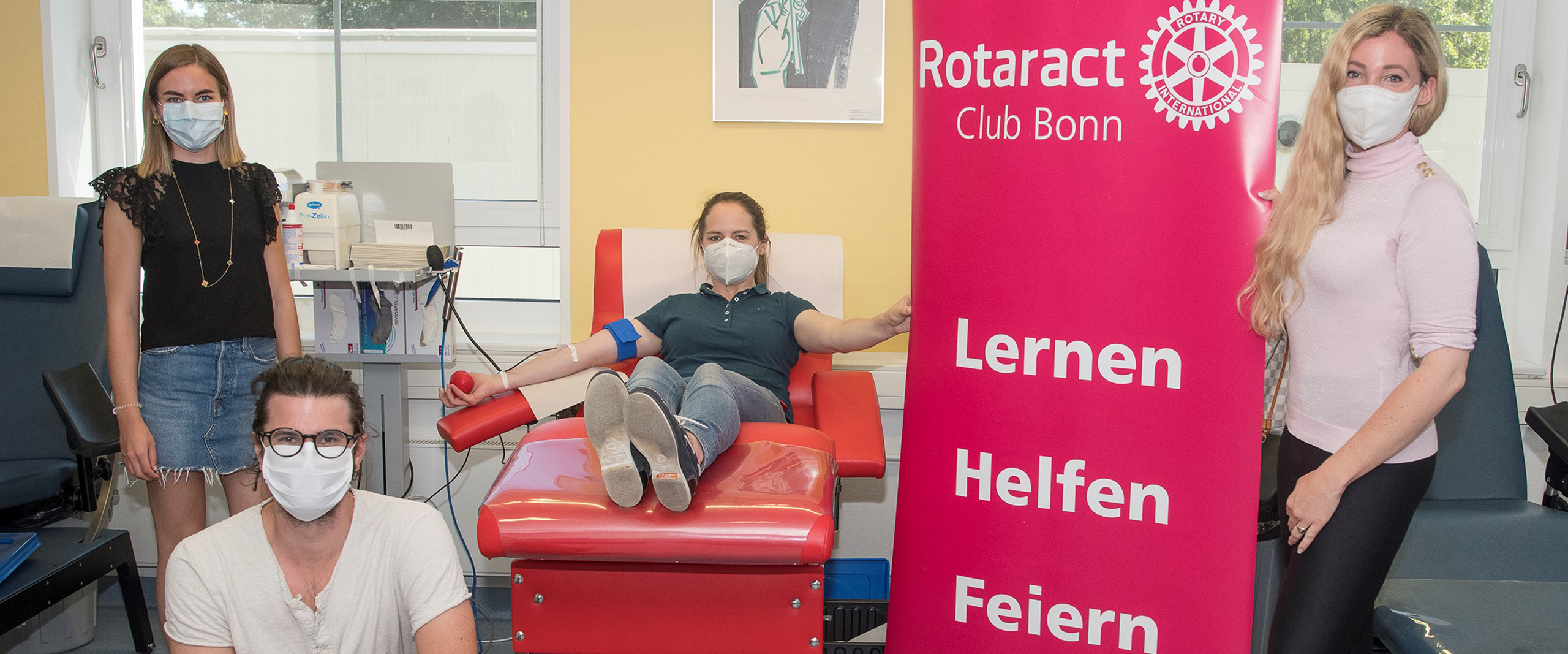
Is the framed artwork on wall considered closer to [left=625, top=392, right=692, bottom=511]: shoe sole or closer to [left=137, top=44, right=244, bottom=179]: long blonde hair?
[left=137, top=44, right=244, bottom=179]: long blonde hair

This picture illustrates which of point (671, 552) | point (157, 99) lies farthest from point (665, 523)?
point (157, 99)

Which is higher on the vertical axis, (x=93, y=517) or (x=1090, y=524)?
(x=1090, y=524)

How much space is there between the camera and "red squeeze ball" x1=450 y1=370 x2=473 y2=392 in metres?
2.10

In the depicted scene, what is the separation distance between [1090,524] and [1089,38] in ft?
2.21

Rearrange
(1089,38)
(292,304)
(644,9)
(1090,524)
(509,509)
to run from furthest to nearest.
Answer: (644,9) → (292,304) → (509,509) → (1090,524) → (1089,38)

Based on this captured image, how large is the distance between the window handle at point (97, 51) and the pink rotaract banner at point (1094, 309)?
257cm

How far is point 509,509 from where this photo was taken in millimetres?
1632

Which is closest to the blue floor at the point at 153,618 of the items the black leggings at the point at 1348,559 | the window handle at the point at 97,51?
the window handle at the point at 97,51

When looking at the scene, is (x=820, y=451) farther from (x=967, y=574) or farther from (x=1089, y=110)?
(x=1089, y=110)

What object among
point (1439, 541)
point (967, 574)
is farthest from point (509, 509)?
point (1439, 541)

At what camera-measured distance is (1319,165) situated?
1.48 m

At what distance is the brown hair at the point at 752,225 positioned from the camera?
97.4 inches

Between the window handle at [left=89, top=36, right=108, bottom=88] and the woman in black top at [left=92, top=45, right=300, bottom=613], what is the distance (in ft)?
4.32

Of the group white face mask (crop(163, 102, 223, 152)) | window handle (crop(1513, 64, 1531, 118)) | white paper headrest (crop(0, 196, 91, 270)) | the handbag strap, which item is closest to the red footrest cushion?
the handbag strap
